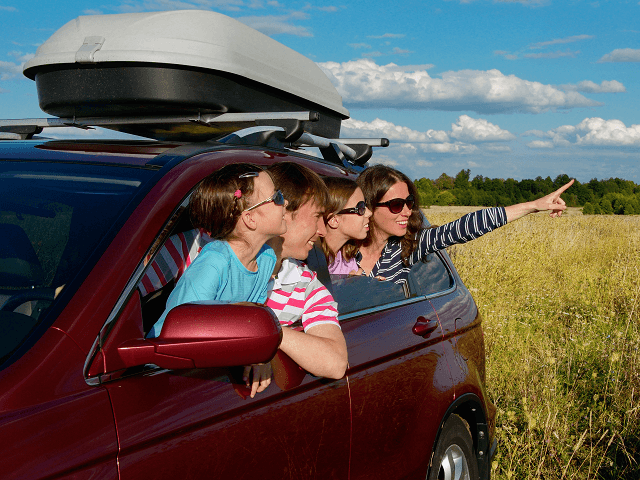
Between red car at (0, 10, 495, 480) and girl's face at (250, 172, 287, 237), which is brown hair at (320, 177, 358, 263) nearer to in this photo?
red car at (0, 10, 495, 480)

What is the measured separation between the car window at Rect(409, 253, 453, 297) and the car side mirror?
1.72 m

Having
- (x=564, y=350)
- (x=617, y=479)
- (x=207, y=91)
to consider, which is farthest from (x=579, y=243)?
(x=207, y=91)

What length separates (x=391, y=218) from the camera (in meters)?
3.72

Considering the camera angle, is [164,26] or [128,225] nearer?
[128,225]

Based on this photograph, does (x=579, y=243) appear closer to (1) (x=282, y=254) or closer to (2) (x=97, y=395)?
(1) (x=282, y=254)

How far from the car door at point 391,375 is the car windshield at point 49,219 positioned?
0.98 metres

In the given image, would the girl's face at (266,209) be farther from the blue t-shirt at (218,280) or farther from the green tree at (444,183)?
the green tree at (444,183)

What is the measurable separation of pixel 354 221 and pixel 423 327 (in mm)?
598

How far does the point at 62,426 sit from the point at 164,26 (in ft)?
6.35

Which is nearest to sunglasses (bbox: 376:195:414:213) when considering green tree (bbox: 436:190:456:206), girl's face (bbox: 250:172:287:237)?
girl's face (bbox: 250:172:287:237)

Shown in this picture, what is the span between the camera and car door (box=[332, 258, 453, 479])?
240cm

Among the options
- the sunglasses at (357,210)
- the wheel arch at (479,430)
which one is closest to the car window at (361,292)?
the sunglasses at (357,210)

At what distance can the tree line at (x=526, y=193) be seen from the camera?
43531 millimetres

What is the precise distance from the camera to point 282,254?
2.50 metres
